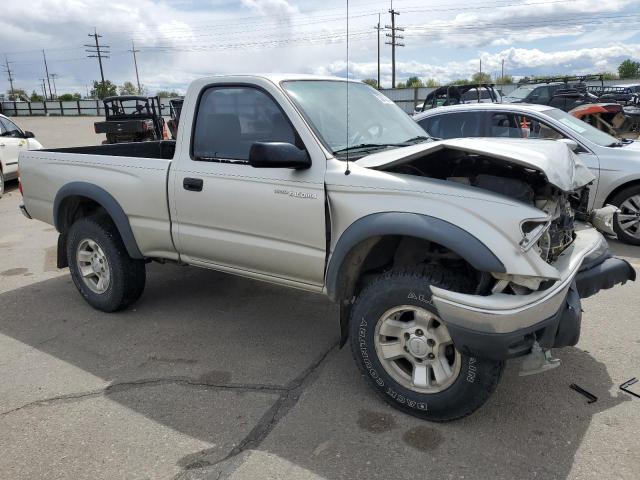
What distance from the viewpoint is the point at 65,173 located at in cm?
474

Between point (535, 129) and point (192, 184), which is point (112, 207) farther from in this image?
point (535, 129)

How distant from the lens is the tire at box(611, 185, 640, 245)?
6.41 meters

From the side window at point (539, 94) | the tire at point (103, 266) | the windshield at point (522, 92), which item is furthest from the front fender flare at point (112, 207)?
the windshield at point (522, 92)

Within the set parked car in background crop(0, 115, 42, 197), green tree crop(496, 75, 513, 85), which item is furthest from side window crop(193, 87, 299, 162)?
green tree crop(496, 75, 513, 85)

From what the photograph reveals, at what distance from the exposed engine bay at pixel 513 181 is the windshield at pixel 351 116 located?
1.37 ft

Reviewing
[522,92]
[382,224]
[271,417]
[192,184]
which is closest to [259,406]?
[271,417]

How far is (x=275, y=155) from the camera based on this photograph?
3115 mm

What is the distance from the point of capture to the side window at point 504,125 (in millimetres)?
7156

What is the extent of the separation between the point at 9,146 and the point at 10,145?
0.06 meters

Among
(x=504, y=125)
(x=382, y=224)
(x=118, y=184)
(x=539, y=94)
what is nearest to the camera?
(x=382, y=224)

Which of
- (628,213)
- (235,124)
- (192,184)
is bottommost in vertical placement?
(628,213)

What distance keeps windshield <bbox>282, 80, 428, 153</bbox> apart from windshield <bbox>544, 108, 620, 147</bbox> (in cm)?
358

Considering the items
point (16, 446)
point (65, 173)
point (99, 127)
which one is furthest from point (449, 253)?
point (99, 127)

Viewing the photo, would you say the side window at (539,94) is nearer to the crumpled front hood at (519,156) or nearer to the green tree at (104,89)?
the crumpled front hood at (519,156)
